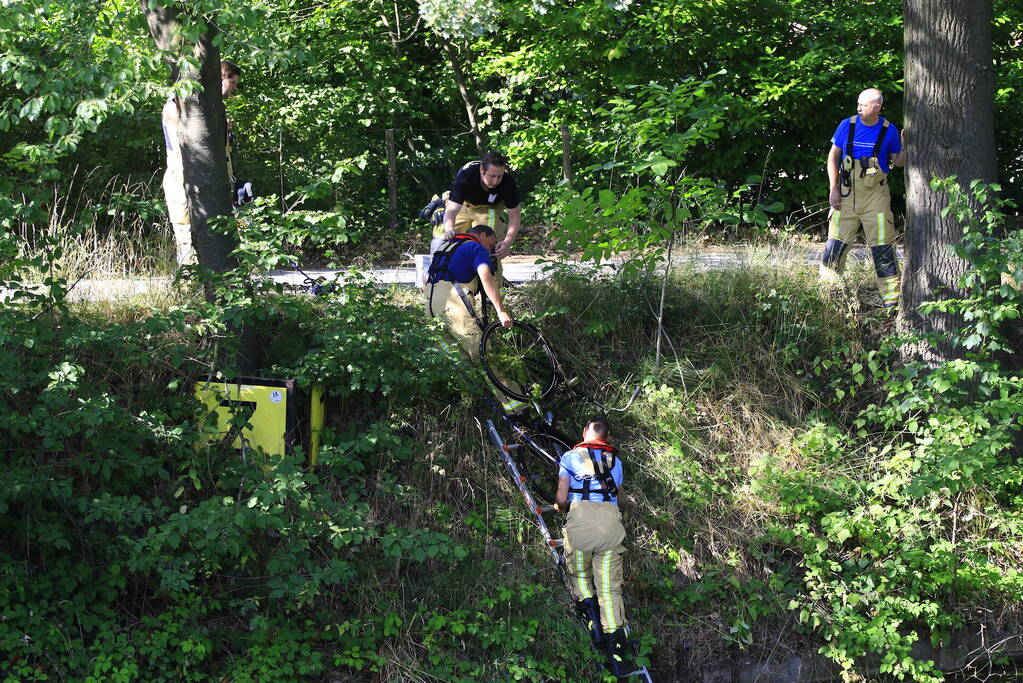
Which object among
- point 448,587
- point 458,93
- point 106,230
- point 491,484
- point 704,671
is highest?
point 458,93

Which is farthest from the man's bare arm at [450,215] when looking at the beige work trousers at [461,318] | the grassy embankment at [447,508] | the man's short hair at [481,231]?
the grassy embankment at [447,508]

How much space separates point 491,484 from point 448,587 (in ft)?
2.89

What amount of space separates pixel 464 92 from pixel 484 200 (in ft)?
18.8

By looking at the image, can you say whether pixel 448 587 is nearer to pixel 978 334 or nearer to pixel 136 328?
pixel 136 328

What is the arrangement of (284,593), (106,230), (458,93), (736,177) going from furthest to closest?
(458,93), (736,177), (106,230), (284,593)

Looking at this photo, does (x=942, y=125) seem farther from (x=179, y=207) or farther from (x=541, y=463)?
(x=179, y=207)

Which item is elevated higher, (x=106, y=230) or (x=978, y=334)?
(x=106, y=230)

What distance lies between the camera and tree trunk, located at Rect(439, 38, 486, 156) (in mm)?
13203

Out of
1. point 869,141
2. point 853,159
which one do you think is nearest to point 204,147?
point 853,159

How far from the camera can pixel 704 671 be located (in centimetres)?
734

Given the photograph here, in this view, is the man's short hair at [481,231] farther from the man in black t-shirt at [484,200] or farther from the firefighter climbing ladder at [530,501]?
the firefighter climbing ladder at [530,501]

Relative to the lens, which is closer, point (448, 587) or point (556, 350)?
point (448, 587)

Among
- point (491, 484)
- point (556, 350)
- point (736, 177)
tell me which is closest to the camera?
point (491, 484)

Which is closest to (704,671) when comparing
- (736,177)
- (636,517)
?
(636,517)
